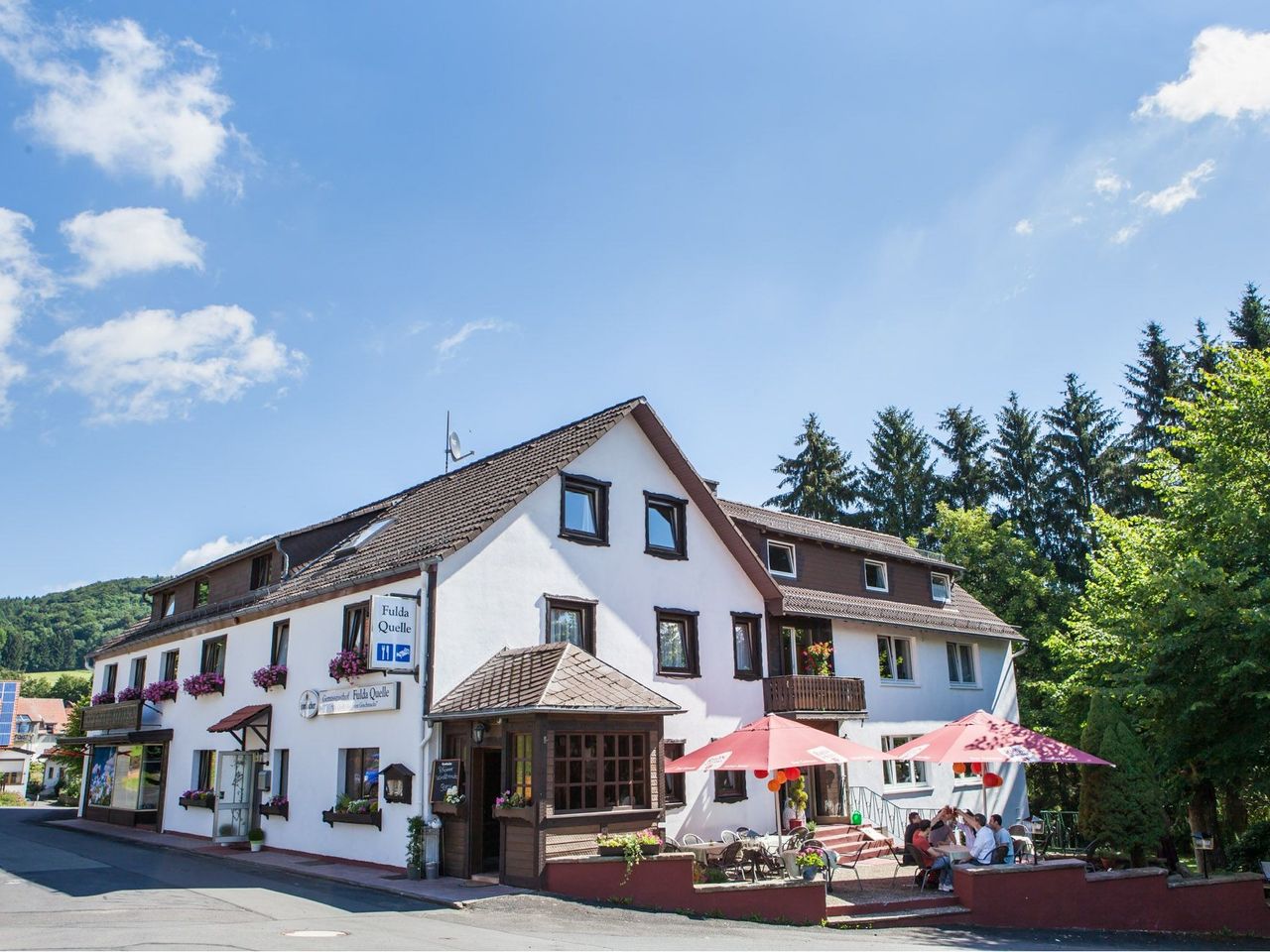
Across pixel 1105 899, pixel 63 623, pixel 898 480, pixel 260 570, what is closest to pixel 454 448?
pixel 260 570

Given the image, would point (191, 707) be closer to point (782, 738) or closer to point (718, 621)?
point (718, 621)

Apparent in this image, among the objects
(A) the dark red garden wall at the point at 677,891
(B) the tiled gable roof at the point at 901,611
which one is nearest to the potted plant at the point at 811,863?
(A) the dark red garden wall at the point at 677,891

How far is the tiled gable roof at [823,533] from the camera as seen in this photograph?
86.3 feet

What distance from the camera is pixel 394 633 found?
1694cm

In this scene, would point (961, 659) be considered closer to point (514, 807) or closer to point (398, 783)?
point (514, 807)

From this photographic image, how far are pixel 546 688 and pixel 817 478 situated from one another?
3921 cm

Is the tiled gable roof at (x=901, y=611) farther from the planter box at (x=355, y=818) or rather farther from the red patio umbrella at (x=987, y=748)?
the planter box at (x=355, y=818)

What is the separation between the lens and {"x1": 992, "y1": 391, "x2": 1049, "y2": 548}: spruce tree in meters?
48.0

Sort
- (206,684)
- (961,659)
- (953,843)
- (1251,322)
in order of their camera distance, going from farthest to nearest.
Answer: (1251,322), (961,659), (206,684), (953,843)

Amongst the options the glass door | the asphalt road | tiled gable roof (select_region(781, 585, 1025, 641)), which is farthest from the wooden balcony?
the glass door

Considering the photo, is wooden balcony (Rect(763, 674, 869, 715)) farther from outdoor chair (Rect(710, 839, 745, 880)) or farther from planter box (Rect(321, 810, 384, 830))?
planter box (Rect(321, 810, 384, 830))

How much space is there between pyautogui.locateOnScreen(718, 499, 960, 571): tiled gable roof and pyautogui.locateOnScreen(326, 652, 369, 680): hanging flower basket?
1030 centimetres

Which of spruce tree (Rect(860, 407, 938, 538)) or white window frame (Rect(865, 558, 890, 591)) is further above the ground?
spruce tree (Rect(860, 407, 938, 538))

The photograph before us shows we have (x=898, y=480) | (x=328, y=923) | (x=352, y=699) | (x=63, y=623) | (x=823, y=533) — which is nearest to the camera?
(x=328, y=923)
